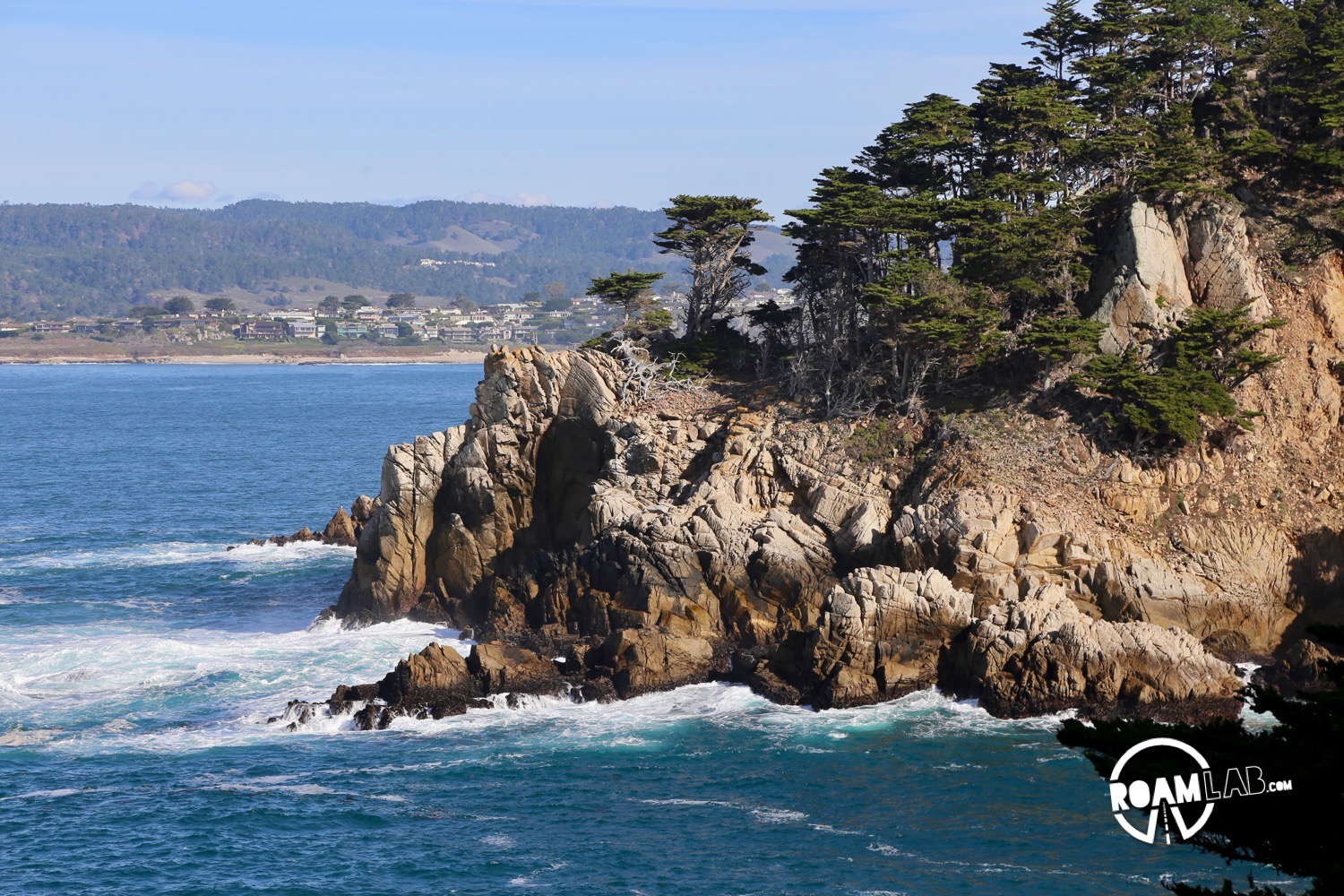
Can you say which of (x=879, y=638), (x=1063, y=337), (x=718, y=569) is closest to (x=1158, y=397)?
(x=1063, y=337)

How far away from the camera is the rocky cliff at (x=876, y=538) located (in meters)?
41.0

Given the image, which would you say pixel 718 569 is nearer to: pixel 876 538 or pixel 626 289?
pixel 876 538

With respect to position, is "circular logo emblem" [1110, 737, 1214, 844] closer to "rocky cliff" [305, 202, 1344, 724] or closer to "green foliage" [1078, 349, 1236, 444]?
"rocky cliff" [305, 202, 1344, 724]

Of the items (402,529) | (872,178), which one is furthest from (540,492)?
(872,178)

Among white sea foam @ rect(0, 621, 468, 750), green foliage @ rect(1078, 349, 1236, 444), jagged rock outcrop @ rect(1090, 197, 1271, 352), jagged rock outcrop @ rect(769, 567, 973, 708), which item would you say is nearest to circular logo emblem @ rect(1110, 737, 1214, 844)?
jagged rock outcrop @ rect(769, 567, 973, 708)

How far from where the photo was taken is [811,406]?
50.6 meters

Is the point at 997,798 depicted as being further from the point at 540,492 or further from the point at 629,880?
the point at 540,492

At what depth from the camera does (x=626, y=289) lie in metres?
56.1

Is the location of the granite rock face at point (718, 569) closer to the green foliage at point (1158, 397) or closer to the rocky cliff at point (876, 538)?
the rocky cliff at point (876, 538)

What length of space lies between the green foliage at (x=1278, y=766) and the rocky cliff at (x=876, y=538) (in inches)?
792

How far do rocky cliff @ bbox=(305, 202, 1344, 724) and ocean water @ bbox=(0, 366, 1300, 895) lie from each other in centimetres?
156

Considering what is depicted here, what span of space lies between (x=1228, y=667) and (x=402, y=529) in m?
27.7

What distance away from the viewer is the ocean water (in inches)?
1230

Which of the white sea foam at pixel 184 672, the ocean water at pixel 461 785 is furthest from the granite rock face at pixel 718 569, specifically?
the white sea foam at pixel 184 672
